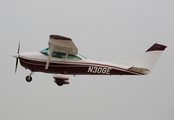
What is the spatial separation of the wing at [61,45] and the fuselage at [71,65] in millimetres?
469

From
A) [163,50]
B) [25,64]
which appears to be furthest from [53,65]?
[163,50]

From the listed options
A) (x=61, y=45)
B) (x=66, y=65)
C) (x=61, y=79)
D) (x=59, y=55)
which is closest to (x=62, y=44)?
(x=61, y=45)

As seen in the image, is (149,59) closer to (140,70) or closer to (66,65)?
(140,70)

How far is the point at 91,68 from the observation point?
571 inches

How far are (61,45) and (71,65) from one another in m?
1.53

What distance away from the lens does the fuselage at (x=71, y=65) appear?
46.8ft

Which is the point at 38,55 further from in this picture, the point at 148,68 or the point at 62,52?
the point at 148,68

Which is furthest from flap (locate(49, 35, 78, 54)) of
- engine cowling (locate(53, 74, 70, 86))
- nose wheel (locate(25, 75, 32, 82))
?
nose wheel (locate(25, 75, 32, 82))

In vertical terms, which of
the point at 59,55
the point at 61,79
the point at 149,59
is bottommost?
the point at 61,79

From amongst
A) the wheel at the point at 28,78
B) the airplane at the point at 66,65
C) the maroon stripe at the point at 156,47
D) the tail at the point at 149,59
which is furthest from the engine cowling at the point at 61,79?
the maroon stripe at the point at 156,47

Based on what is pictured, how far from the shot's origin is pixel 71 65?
47.1 feet

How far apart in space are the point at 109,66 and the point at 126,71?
1.13 metres

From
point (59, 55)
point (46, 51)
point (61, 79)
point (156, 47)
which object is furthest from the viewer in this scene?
point (156, 47)

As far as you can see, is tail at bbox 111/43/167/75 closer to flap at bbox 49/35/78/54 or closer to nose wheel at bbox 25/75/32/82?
flap at bbox 49/35/78/54
